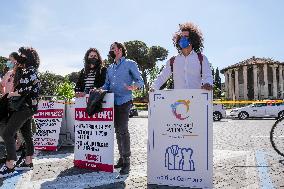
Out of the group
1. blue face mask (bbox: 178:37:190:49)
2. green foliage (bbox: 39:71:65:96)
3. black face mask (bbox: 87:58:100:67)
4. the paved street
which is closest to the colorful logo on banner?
blue face mask (bbox: 178:37:190:49)

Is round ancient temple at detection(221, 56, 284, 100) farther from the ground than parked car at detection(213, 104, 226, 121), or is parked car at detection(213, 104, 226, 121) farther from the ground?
round ancient temple at detection(221, 56, 284, 100)

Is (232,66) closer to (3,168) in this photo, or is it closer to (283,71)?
(283,71)

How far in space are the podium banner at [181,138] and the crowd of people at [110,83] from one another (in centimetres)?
43

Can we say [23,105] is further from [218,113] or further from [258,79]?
[258,79]

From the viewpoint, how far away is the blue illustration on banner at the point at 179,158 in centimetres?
445

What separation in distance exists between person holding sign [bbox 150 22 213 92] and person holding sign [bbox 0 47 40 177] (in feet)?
6.18

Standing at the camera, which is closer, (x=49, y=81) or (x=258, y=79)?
(x=258, y=79)

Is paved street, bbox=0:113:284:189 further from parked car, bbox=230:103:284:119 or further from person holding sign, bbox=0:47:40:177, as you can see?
parked car, bbox=230:103:284:119

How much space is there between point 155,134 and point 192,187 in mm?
755

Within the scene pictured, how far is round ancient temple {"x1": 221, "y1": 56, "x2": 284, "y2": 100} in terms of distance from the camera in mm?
67000

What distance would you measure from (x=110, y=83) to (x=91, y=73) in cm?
63

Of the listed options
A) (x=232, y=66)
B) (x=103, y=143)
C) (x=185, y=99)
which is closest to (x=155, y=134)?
(x=185, y=99)

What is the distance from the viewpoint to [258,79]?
67500 millimetres

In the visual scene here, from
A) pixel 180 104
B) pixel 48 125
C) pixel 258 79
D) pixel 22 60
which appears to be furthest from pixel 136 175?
pixel 258 79
